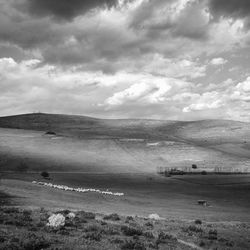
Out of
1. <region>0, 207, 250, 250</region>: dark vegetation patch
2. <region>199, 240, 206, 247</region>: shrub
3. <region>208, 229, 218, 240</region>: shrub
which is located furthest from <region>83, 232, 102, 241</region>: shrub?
<region>208, 229, 218, 240</region>: shrub

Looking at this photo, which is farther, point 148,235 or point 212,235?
point 212,235

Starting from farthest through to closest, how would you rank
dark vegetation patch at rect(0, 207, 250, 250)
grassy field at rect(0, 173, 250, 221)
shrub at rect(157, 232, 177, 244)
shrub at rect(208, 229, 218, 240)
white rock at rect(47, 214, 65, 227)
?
grassy field at rect(0, 173, 250, 221)
shrub at rect(208, 229, 218, 240)
white rock at rect(47, 214, 65, 227)
shrub at rect(157, 232, 177, 244)
dark vegetation patch at rect(0, 207, 250, 250)

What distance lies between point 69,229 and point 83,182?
59254 millimetres

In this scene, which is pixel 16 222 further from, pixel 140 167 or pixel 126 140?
pixel 126 140

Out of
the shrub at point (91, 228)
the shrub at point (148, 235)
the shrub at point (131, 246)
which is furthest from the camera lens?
the shrub at point (148, 235)

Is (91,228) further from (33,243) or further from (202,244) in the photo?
(33,243)

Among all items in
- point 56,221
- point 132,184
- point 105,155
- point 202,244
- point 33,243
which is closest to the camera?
point 33,243

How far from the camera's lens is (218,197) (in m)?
71.8

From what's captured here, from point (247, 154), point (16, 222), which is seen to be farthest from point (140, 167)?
point (16, 222)

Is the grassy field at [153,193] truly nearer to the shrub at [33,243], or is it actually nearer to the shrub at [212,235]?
the shrub at [212,235]

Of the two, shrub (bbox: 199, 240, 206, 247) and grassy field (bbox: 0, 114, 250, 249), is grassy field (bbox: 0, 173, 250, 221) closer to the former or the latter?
grassy field (bbox: 0, 114, 250, 249)

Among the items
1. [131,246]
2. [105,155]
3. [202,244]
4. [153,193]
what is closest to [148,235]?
[202,244]

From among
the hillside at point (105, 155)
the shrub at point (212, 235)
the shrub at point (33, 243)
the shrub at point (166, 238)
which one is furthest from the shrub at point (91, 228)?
the hillside at point (105, 155)

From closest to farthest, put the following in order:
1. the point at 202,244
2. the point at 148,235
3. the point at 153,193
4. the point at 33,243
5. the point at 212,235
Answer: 1. the point at 33,243
2. the point at 202,244
3. the point at 148,235
4. the point at 212,235
5. the point at 153,193
